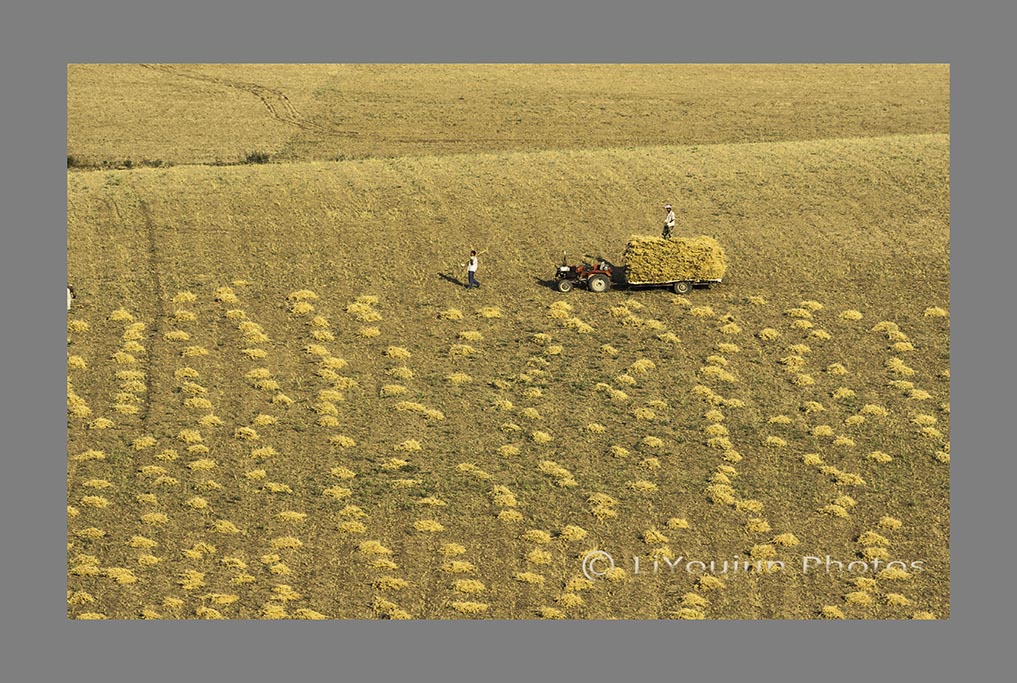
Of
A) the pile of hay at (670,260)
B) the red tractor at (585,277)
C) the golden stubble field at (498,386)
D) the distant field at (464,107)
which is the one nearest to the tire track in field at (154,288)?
the golden stubble field at (498,386)

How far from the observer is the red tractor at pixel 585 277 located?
234 ft

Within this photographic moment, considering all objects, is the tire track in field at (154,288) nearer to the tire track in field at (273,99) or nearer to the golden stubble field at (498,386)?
the golden stubble field at (498,386)

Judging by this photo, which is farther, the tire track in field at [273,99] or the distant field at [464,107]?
the tire track in field at [273,99]

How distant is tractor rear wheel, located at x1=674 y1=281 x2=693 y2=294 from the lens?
234ft

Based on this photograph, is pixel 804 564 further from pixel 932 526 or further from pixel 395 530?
pixel 395 530

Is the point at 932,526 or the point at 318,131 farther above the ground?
the point at 318,131

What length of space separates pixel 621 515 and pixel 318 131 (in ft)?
152

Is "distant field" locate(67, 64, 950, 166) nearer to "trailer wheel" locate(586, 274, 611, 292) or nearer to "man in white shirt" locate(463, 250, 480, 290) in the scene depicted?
"man in white shirt" locate(463, 250, 480, 290)

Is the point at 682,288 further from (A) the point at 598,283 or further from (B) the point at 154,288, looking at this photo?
(B) the point at 154,288

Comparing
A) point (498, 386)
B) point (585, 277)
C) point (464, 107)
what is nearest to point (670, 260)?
point (585, 277)

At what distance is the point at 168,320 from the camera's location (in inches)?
2687

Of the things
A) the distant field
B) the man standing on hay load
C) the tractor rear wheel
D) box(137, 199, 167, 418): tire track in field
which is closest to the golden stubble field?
box(137, 199, 167, 418): tire track in field

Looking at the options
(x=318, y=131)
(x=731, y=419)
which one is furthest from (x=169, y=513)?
(x=318, y=131)

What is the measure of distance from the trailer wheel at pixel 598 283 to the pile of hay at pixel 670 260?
1155 millimetres
